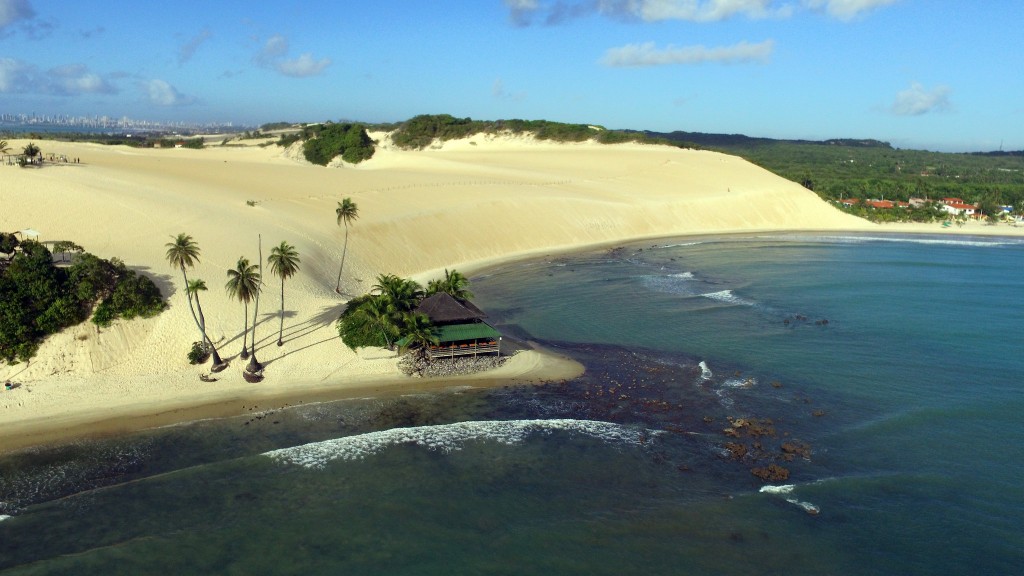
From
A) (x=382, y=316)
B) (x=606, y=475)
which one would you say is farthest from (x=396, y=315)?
(x=606, y=475)

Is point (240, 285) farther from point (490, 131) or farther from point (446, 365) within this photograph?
point (490, 131)

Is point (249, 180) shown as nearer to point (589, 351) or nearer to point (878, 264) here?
point (589, 351)

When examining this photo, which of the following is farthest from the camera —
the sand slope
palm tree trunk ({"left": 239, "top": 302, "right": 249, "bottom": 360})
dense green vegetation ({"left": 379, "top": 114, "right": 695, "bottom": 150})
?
dense green vegetation ({"left": 379, "top": 114, "right": 695, "bottom": 150})

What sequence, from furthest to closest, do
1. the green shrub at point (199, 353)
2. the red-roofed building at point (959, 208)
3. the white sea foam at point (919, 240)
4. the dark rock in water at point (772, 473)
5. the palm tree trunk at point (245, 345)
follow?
1. the red-roofed building at point (959, 208)
2. the white sea foam at point (919, 240)
3. the palm tree trunk at point (245, 345)
4. the green shrub at point (199, 353)
5. the dark rock in water at point (772, 473)

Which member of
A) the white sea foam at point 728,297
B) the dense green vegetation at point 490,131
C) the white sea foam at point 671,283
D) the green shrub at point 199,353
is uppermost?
the dense green vegetation at point 490,131

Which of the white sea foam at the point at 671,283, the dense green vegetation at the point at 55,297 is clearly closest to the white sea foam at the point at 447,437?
the dense green vegetation at the point at 55,297

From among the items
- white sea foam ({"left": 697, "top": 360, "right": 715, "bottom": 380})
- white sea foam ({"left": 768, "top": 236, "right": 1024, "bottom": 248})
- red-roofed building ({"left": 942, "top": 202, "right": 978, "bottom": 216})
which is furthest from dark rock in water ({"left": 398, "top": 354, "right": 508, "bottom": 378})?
red-roofed building ({"left": 942, "top": 202, "right": 978, "bottom": 216})

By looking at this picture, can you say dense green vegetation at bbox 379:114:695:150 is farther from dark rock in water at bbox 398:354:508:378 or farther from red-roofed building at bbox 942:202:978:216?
dark rock in water at bbox 398:354:508:378

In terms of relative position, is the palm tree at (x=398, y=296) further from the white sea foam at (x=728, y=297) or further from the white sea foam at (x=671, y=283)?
the white sea foam at (x=728, y=297)
